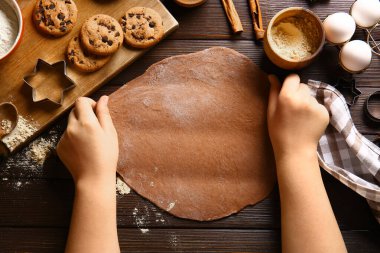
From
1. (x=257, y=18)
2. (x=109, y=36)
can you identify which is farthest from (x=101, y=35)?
(x=257, y=18)

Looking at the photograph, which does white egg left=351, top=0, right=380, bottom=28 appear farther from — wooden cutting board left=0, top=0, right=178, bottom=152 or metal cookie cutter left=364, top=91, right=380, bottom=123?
wooden cutting board left=0, top=0, right=178, bottom=152

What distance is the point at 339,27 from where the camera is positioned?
1069 mm

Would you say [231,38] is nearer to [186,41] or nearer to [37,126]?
[186,41]

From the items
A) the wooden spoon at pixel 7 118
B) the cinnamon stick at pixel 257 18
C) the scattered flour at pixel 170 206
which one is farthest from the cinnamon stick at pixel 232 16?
the wooden spoon at pixel 7 118

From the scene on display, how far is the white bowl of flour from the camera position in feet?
3.50

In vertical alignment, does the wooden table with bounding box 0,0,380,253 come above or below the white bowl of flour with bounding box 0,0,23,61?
below

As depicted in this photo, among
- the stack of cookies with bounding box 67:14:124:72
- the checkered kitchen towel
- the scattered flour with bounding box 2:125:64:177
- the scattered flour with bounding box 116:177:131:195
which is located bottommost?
the checkered kitchen towel

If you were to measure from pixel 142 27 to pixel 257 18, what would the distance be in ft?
0.92

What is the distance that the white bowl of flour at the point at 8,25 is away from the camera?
1065 mm

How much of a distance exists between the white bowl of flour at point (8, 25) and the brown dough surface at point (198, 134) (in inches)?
10.0

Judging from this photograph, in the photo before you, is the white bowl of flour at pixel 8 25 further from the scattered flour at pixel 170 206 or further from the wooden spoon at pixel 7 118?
the scattered flour at pixel 170 206

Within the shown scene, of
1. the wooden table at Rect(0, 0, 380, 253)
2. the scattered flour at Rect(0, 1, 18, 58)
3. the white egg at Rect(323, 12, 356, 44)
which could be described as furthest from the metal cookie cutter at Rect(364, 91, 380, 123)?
the scattered flour at Rect(0, 1, 18, 58)

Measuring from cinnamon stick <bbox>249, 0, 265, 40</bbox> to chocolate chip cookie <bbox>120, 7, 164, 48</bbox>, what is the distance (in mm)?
223

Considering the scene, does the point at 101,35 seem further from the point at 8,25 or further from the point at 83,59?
the point at 8,25
